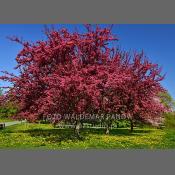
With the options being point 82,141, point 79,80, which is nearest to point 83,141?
point 82,141

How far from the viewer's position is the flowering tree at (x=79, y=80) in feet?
74.9

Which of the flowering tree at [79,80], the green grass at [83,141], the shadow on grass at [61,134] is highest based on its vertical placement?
the flowering tree at [79,80]

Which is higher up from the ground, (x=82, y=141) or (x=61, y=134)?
(x=61, y=134)

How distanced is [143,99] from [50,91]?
1091 cm

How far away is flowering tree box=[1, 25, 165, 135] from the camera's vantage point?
22844 millimetres

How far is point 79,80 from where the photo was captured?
22016mm

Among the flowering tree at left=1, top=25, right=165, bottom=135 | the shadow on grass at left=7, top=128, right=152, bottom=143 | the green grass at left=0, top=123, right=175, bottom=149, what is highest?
the flowering tree at left=1, top=25, right=165, bottom=135

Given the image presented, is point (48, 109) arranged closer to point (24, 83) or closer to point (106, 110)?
point (24, 83)

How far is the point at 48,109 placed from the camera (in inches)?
906

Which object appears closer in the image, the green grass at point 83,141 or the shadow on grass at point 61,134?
the green grass at point 83,141

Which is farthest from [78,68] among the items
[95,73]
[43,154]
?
[43,154]

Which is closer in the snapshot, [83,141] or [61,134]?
[83,141]

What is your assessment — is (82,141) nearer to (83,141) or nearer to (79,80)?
(83,141)

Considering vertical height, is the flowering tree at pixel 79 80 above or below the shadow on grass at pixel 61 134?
above
